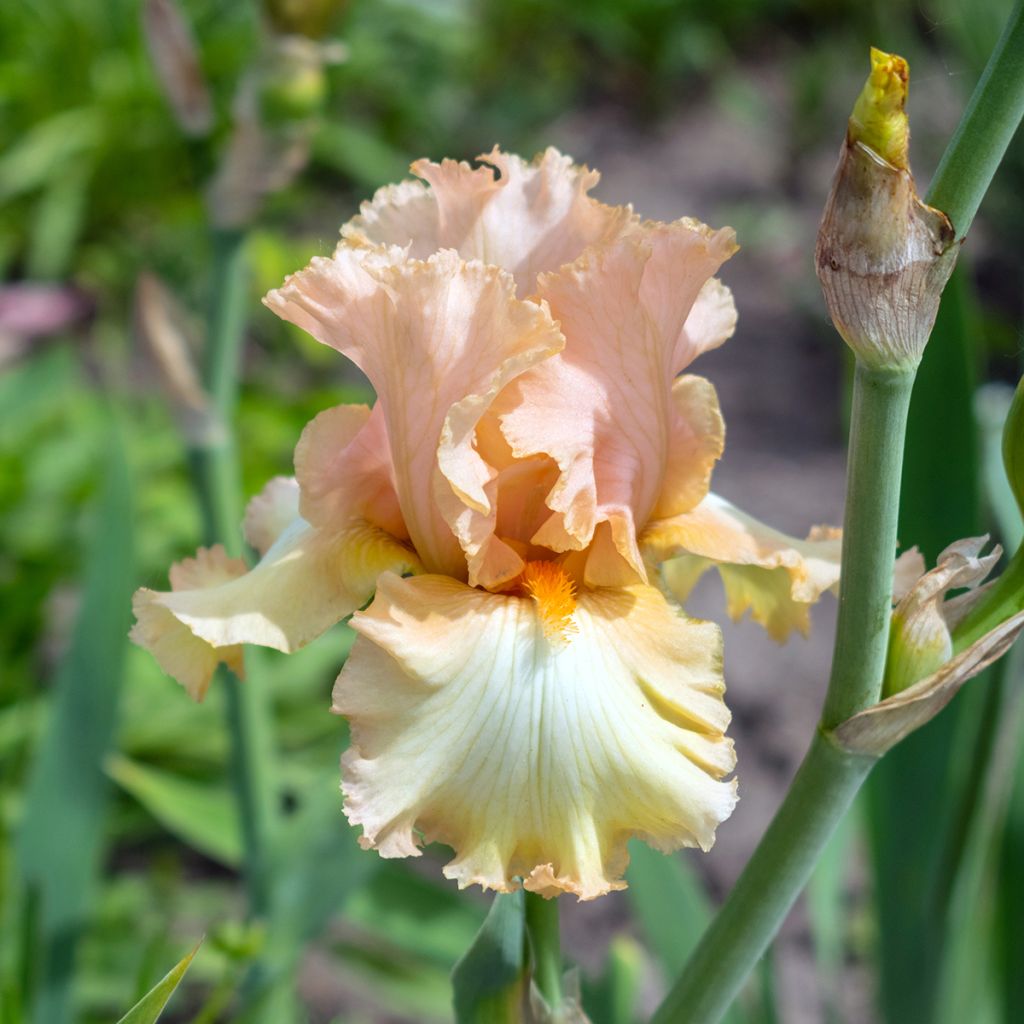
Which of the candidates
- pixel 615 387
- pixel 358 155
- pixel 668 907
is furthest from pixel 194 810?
pixel 358 155

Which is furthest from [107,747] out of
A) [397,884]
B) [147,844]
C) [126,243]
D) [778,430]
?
[126,243]

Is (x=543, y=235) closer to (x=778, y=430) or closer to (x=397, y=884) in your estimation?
(x=397, y=884)

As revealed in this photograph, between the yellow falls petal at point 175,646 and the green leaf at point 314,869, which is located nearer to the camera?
the yellow falls petal at point 175,646

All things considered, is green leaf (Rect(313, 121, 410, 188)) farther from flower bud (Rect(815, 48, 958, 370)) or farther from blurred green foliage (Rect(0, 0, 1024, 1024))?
flower bud (Rect(815, 48, 958, 370))

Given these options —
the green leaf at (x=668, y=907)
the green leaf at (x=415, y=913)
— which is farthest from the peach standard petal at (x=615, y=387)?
the green leaf at (x=415, y=913)

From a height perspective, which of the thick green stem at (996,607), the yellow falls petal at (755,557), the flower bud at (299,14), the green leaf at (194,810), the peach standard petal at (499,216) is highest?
the flower bud at (299,14)

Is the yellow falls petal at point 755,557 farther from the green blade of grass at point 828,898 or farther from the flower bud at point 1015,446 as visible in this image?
the green blade of grass at point 828,898
